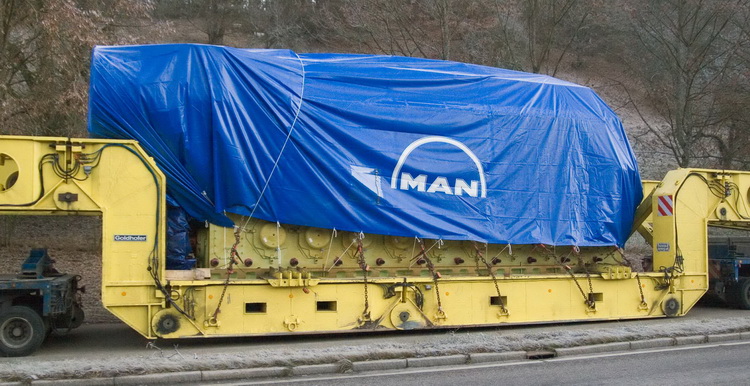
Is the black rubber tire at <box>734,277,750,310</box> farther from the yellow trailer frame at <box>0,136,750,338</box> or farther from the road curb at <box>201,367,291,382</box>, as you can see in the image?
the road curb at <box>201,367,291,382</box>

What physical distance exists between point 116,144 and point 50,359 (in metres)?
3.08

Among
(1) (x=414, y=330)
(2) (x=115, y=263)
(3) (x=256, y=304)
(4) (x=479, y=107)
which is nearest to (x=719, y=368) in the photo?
(1) (x=414, y=330)

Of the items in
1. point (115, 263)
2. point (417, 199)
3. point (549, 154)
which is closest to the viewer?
point (115, 263)

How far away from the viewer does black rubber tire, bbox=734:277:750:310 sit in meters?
15.4

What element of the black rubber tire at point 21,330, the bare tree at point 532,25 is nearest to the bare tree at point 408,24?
the bare tree at point 532,25

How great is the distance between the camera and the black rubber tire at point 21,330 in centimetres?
995

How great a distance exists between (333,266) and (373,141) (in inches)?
85.9

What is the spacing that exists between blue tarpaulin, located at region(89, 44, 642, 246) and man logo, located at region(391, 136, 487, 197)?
0.07 feet

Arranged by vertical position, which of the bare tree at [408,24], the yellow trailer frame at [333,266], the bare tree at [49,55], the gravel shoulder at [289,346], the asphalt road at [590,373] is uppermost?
the bare tree at [408,24]

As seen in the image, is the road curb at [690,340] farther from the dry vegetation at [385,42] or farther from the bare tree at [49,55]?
the bare tree at [49,55]

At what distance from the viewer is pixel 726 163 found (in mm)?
23516

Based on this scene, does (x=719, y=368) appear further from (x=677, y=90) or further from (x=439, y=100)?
(x=677, y=90)

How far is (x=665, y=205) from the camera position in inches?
543

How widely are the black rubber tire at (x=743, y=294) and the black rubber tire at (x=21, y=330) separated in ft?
44.4
